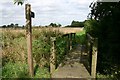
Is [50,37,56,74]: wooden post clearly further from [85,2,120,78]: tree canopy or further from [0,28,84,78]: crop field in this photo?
[85,2,120,78]: tree canopy

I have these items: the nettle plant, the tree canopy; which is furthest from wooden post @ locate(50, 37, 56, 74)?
the tree canopy

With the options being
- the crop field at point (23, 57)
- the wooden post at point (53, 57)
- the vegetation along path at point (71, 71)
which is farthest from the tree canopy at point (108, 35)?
the crop field at point (23, 57)

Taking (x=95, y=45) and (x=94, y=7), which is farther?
(x=94, y=7)

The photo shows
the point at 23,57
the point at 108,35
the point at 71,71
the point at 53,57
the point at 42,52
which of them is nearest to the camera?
the point at 108,35

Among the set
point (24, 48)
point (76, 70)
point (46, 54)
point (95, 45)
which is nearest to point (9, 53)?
point (24, 48)

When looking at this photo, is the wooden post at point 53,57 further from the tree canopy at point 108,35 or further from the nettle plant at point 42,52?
the tree canopy at point 108,35

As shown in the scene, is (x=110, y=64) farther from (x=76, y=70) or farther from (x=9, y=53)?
(x=9, y=53)

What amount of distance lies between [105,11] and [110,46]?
122cm

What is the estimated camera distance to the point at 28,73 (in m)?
8.17

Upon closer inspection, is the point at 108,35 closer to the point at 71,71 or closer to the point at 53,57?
the point at 71,71

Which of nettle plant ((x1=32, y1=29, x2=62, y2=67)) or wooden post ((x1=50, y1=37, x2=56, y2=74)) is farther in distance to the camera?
nettle plant ((x1=32, y1=29, x2=62, y2=67))

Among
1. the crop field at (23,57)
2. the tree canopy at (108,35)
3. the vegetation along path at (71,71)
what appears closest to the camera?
the tree canopy at (108,35)

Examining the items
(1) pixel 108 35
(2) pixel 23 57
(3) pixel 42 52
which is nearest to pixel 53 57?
(3) pixel 42 52

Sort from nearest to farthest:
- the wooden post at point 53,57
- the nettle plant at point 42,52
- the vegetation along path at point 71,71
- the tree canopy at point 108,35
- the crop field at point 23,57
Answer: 1. the tree canopy at point 108,35
2. the vegetation along path at point 71,71
3. the wooden post at point 53,57
4. the crop field at point 23,57
5. the nettle plant at point 42,52
